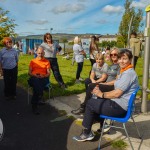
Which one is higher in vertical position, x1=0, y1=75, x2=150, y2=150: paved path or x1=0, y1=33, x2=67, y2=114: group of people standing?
x1=0, y1=33, x2=67, y2=114: group of people standing

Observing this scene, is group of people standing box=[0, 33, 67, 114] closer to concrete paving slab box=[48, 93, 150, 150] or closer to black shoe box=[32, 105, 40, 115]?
black shoe box=[32, 105, 40, 115]

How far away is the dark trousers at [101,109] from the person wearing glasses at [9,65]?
3624 millimetres

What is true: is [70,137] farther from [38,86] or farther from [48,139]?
[38,86]

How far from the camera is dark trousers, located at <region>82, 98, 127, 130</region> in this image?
4.20m

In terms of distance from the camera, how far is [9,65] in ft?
24.2

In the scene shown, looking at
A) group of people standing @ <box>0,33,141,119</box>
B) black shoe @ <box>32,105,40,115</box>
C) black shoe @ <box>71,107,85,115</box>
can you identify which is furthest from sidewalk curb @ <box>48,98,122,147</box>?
black shoe @ <box>32,105,40,115</box>

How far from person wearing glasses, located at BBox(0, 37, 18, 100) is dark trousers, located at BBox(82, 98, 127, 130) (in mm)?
3624

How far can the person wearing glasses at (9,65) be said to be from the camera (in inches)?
287

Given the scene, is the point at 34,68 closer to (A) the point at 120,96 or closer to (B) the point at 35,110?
(B) the point at 35,110

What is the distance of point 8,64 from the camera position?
7.37m

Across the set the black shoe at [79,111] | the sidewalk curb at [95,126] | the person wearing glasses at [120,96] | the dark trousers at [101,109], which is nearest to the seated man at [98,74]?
the black shoe at [79,111]

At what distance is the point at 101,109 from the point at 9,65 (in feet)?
12.8

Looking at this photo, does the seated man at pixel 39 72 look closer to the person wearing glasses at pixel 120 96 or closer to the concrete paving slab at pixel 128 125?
the concrete paving slab at pixel 128 125

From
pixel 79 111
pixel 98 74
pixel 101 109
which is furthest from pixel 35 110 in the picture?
pixel 101 109
